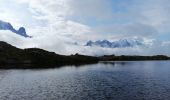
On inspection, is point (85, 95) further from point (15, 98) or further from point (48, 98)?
point (15, 98)

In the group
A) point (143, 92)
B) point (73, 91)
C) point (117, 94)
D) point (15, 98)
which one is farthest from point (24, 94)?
point (143, 92)

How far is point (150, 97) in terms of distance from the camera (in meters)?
93.5

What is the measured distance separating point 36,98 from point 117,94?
29421 mm

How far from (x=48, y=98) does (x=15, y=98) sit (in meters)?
11.4

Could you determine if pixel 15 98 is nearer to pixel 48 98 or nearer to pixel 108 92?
pixel 48 98

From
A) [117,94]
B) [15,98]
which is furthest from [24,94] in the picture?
[117,94]

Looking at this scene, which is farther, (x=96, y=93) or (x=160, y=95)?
(x=96, y=93)

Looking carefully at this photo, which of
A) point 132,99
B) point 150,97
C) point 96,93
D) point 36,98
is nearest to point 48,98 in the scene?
point 36,98

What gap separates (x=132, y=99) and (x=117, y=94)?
35.1ft

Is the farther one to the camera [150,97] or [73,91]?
[73,91]

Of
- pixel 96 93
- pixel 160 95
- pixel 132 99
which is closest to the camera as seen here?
pixel 132 99

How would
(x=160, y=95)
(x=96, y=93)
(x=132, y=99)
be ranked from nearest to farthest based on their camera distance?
1. (x=132, y=99)
2. (x=160, y=95)
3. (x=96, y=93)

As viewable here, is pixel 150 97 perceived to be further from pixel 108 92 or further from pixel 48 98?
pixel 48 98

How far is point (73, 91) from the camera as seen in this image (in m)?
109
